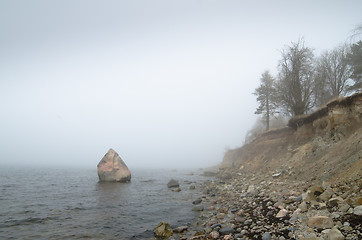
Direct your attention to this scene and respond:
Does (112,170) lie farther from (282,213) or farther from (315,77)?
(315,77)

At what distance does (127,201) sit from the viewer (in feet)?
51.4

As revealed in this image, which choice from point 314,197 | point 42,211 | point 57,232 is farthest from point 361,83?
point 42,211

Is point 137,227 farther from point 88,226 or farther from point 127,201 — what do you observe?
point 127,201

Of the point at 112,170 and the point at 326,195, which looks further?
the point at 112,170

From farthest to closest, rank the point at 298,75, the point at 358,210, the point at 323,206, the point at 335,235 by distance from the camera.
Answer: the point at 298,75
the point at 323,206
the point at 358,210
the point at 335,235

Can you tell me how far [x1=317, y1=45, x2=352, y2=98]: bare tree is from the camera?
2573 centimetres

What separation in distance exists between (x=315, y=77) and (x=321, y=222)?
25.1 m

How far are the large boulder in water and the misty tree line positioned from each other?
24438 mm

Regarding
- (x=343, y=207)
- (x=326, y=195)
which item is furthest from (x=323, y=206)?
(x=326, y=195)

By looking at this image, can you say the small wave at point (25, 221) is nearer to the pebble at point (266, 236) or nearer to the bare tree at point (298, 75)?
the pebble at point (266, 236)

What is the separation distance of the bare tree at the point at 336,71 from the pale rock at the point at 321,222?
84.1ft

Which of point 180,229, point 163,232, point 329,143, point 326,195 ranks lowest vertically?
point 180,229

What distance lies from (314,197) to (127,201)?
513 inches

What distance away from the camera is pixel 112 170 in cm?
2880
